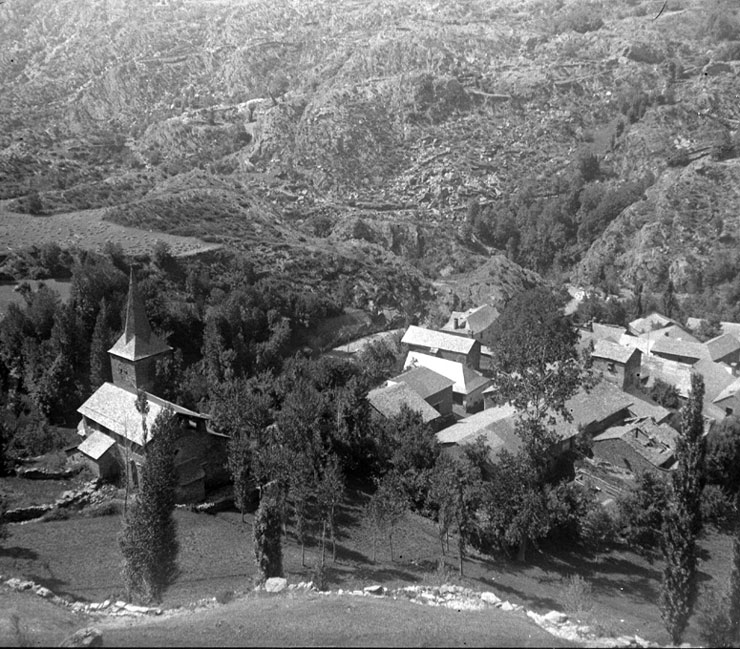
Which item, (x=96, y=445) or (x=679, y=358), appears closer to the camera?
(x=96, y=445)

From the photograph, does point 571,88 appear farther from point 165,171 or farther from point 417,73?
point 165,171

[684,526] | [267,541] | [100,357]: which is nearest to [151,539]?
[267,541]

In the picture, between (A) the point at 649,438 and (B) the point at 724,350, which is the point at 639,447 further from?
(B) the point at 724,350

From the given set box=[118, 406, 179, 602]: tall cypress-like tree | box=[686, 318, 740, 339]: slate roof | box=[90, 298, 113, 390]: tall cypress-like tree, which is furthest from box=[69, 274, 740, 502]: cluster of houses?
box=[118, 406, 179, 602]: tall cypress-like tree

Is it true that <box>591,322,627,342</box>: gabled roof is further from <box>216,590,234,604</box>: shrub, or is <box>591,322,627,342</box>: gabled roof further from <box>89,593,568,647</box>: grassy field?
<box>216,590,234,604</box>: shrub

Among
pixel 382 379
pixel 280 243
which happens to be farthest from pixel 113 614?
pixel 280 243

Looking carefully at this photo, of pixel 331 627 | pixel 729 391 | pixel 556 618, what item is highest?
pixel 331 627
